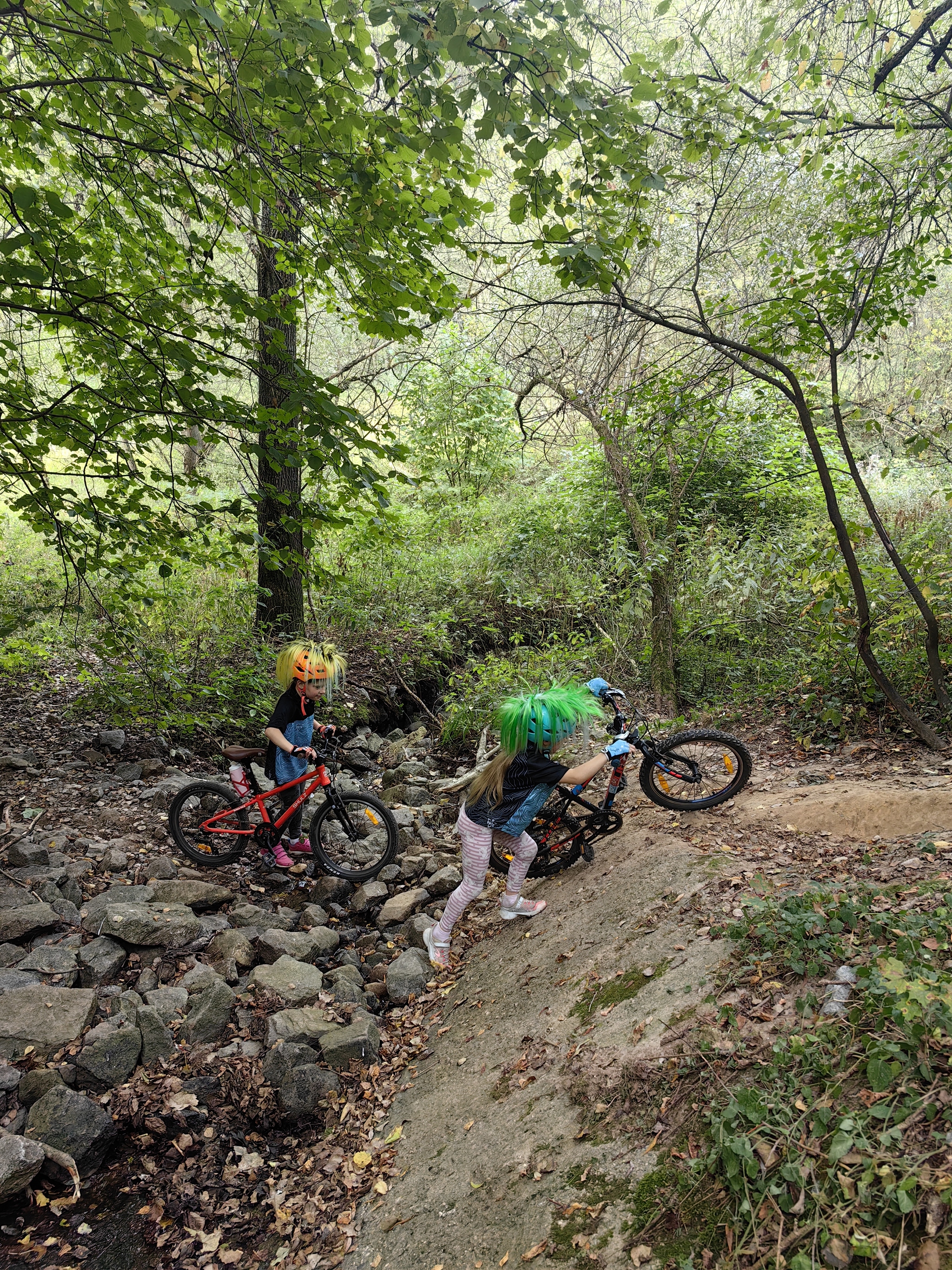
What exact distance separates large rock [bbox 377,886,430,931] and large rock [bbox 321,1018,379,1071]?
3.80ft

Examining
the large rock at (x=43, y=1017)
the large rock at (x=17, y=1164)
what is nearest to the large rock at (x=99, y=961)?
the large rock at (x=43, y=1017)

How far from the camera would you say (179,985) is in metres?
3.87

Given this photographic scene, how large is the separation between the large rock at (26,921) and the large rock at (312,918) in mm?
1491

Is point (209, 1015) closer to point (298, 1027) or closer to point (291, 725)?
point (298, 1027)

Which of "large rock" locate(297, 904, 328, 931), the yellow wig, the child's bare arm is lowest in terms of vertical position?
"large rock" locate(297, 904, 328, 931)

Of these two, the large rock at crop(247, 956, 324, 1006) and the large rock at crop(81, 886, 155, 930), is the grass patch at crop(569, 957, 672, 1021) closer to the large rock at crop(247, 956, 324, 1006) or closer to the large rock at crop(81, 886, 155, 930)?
the large rock at crop(247, 956, 324, 1006)

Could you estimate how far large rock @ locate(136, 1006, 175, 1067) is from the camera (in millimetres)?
3457

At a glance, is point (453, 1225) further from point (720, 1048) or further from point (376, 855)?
point (376, 855)

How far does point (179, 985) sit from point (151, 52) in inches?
183

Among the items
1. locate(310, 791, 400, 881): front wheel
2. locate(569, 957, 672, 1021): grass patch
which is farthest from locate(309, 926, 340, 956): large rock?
locate(569, 957, 672, 1021): grass patch

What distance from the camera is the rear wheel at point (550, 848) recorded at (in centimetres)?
447

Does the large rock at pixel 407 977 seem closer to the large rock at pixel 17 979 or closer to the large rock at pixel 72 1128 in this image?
the large rock at pixel 72 1128

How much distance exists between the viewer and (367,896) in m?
5.02

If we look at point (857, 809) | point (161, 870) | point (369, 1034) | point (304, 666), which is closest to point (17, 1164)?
point (369, 1034)
